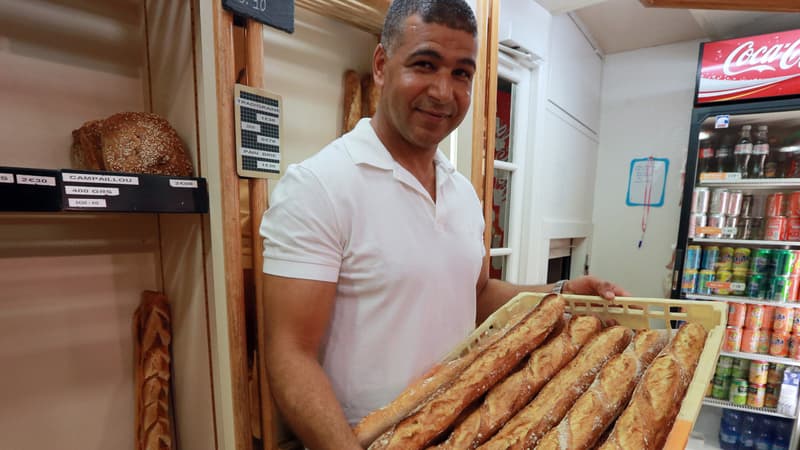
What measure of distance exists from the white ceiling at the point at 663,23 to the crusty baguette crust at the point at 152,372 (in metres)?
2.61

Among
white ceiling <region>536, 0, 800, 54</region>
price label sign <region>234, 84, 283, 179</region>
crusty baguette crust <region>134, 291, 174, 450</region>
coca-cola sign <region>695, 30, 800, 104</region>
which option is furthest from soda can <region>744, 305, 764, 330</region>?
crusty baguette crust <region>134, 291, 174, 450</region>

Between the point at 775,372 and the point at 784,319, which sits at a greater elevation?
the point at 784,319

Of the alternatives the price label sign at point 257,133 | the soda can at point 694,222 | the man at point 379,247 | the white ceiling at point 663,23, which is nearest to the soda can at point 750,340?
the soda can at point 694,222

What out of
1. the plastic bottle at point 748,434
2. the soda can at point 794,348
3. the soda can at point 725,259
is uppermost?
the soda can at point 725,259

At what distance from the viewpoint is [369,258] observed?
871 millimetres

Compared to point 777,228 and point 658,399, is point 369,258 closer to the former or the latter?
point 658,399

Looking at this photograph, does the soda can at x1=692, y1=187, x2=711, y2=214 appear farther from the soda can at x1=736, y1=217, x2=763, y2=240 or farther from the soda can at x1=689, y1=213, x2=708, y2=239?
the soda can at x1=736, y1=217, x2=763, y2=240

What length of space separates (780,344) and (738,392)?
0.43m

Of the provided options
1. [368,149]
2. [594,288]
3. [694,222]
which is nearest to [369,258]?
[368,149]

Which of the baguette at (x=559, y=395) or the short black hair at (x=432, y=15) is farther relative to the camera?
the short black hair at (x=432, y=15)

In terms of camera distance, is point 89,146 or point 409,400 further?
point 89,146

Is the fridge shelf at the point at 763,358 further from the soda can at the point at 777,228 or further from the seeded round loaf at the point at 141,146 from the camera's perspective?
the seeded round loaf at the point at 141,146

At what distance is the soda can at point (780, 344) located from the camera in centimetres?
260

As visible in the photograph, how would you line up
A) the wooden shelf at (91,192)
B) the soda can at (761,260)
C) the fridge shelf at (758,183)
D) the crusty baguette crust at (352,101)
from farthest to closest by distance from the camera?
1. the soda can at (761,260)
2. the fridge shelf at (758,183)
3. the crusty baguette crust at (352,101)
4. the wooden shelf at (91,192)
